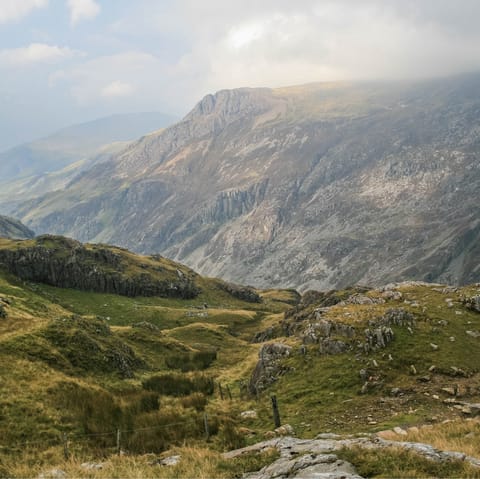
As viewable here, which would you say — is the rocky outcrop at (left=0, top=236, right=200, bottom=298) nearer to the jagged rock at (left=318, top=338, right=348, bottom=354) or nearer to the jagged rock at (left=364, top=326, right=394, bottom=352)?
the jagged rock at (left=318, top=338, right=348, bottom=354)

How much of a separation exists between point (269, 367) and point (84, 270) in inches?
3853

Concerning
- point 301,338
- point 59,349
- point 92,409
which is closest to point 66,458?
point 92,409

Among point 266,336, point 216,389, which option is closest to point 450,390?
point 216,389

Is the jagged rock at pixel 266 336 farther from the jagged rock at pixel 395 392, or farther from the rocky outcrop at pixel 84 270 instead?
the rocky outcrop at pixel 84 270

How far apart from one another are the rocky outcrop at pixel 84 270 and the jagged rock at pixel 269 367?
8600 centimetres

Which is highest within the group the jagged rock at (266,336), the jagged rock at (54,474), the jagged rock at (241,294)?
the jagged rock at (54,474)

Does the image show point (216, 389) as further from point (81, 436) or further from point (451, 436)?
point (451, 436)

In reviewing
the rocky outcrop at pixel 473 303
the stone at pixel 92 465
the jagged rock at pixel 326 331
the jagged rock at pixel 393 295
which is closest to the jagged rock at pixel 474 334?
the rocky outcrop at pixel 473 303

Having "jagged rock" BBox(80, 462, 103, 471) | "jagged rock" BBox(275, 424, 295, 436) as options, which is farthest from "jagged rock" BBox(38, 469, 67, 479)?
"jagged rock" BBox(275, 424, 295, 436)

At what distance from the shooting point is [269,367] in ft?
134

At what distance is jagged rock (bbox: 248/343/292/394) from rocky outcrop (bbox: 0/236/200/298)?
8600cm

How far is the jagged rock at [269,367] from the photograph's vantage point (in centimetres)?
3969

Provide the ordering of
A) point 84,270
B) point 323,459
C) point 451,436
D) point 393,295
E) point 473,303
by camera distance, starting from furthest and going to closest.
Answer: point 84,270 → point 393,295 → point 473,303 → point 451,436 → point 323,459

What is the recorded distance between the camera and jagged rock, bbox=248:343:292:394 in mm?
39688
